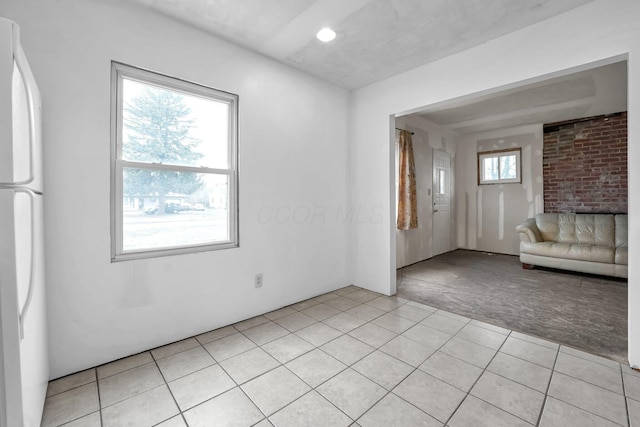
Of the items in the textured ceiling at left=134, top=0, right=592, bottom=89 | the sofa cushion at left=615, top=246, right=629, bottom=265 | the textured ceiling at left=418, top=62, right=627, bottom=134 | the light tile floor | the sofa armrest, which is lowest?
the light tile floor

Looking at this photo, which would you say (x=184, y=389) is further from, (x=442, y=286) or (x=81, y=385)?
(x=442, y=286)

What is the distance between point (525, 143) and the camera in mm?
5578

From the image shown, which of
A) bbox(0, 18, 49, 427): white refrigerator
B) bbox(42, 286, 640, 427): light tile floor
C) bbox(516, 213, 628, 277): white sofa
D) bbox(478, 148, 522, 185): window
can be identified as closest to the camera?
bbox(0, 18, 49, 427): white refrigerator

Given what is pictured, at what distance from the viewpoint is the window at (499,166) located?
573 cm

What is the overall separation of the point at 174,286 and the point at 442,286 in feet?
10.6

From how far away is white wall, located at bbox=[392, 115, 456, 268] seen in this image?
15.8 feet

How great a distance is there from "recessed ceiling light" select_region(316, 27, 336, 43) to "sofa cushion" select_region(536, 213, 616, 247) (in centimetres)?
484

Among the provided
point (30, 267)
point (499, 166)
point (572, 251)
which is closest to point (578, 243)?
point (572, 251)

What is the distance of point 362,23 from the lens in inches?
91.0

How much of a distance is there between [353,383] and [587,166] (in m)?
5.84

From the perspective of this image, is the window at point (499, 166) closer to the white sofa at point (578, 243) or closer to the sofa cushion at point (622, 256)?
the white sofa at point (578, 243)

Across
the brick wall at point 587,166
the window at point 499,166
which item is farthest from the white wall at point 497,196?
the brick wall at point 587,166

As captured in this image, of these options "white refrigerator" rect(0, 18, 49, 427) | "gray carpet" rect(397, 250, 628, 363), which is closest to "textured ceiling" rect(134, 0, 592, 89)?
"white refrigerator" rect(0, 18, 49, 427)

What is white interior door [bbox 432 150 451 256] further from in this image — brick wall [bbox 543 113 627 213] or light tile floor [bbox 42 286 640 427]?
light tile floor [bbox 42 286 640 427]
